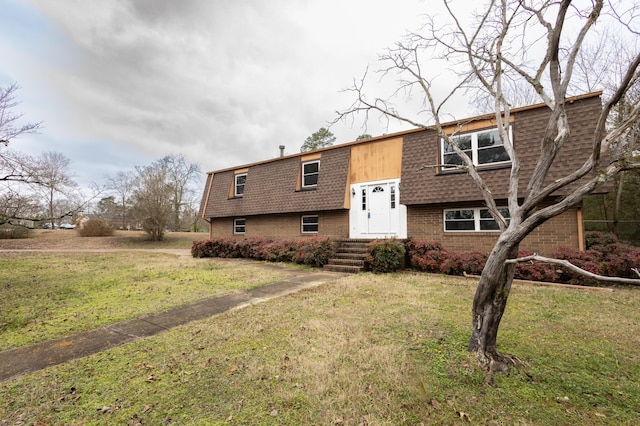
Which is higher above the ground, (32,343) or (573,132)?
(573,132)

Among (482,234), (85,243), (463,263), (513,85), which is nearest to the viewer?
(513,85)

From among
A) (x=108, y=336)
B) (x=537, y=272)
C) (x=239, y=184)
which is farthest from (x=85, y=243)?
(x=537, y=272)

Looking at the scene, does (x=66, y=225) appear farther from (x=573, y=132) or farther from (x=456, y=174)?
(x=573, y=132)

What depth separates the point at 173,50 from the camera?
11.3 meters

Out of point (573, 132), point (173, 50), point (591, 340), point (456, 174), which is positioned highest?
point (173, 50)

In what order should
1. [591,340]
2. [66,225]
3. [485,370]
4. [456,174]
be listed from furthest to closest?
[66,225] → [456,174] → [591,340] → [485,370]

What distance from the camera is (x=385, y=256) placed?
8750 mm

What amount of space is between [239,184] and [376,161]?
28.8 ft

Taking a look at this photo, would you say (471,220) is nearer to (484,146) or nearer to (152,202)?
(484,146)

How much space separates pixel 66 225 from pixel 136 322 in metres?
52.8

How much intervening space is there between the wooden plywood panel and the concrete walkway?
7304mm

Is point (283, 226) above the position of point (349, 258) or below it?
above

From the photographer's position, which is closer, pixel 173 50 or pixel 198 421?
pixel 198 421

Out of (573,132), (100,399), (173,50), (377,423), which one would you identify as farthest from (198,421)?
(173,50)
